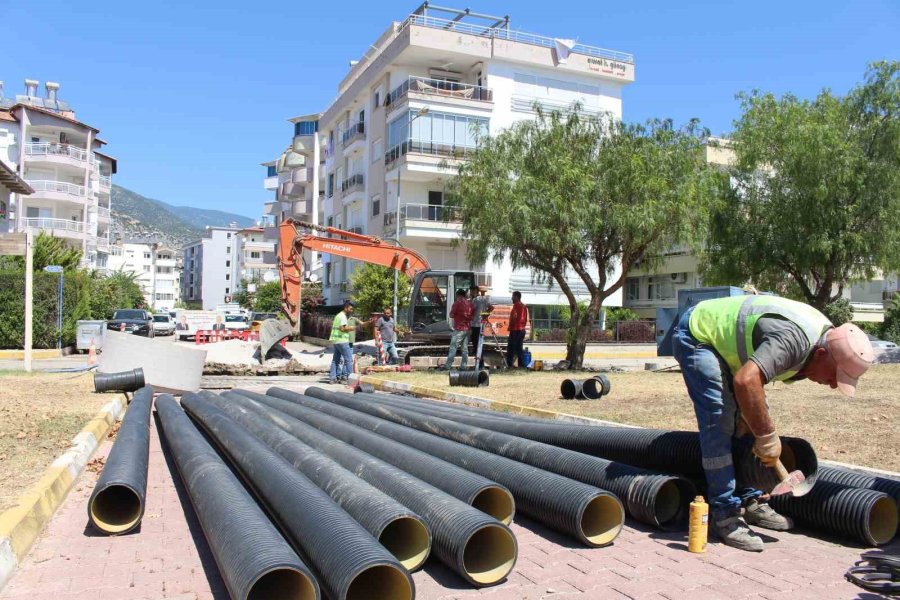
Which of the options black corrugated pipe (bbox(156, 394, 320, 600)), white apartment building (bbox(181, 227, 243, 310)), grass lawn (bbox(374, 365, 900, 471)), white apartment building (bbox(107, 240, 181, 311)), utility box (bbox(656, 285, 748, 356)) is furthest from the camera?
white apartment building (bbox(107, 240, 181, 311))

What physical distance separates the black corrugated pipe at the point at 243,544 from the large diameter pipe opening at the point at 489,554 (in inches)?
39.0

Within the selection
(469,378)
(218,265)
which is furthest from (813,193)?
(218,265)

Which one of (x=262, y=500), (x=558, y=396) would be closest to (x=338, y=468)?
Answer: (x=262, y=500)

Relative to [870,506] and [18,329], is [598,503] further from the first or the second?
[18,329]

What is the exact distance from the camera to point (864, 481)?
523 centimetres

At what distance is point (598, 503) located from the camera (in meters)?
5.14

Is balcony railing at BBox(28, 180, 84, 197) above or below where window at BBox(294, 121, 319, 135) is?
below

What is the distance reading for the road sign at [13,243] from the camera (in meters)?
15.7

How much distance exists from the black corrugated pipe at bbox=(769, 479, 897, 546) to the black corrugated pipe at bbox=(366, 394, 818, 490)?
0.25 m

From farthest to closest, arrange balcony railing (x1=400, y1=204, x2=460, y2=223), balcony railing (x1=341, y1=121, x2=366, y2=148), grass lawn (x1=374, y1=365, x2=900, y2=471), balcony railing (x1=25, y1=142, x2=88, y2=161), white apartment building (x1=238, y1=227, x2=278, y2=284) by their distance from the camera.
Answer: white apartment building (x1=238, y1=227, x2=278, y2=284) → balcony railing (x1=25, y1=142, x2=88, y2=161) → balcony railing (x1=341, y1=121, x2=366, y2=148) → balcony railing (x1=400, y1=204, x2=460, y2=223) → grass lawn (x1=374, y1=365, x2=900, y2=471)

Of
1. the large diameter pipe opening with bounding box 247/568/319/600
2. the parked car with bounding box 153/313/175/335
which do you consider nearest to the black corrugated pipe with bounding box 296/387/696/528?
the large diameter pipe opening with bounding box 247/568/319/600

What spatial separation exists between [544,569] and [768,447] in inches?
60.5

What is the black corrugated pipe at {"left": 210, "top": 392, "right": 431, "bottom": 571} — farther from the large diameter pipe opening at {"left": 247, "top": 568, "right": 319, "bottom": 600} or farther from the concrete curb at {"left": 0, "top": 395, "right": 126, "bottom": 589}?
the concrete curb at {"left": 0, "top": 395, "right": 126, "bottom": 589}

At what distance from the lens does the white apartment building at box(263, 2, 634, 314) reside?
40.6m
